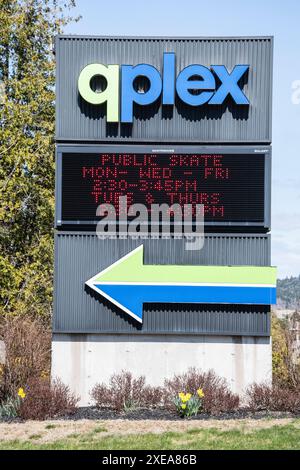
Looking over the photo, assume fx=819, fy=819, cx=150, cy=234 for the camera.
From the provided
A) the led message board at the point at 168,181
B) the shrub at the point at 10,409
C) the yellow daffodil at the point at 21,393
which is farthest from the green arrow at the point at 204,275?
the shrub at the point at 10,409

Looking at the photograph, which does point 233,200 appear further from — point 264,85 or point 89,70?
point 89,70

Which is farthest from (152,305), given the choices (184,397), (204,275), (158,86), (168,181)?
(158,86)

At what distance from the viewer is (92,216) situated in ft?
65.6

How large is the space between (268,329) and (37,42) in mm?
18719

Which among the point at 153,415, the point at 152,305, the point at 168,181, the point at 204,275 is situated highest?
the point at 168,181

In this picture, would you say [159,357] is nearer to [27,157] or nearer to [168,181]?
[168,181]

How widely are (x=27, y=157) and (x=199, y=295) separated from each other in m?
12.0

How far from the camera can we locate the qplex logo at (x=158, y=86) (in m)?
20.2

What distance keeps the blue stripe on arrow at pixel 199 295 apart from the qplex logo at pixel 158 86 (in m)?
4.28

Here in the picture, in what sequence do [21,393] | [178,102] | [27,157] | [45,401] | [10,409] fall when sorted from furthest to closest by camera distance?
[27,157]
[178,102]
[45,401]
[10,409]
[21,393]

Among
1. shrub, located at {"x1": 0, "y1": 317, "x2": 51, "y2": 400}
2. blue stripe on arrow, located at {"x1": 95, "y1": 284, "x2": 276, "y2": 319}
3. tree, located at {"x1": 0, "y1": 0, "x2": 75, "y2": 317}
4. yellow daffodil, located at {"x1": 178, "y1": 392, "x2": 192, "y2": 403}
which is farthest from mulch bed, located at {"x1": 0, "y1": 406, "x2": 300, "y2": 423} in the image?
tree, located at {"x1": 0, "y1": 0, "x2": 75, "y2": 317}

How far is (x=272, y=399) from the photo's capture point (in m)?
19.6

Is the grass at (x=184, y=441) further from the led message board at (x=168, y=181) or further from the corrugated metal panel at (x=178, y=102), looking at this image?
the corrugated metal panel at (x=178, y=102)
